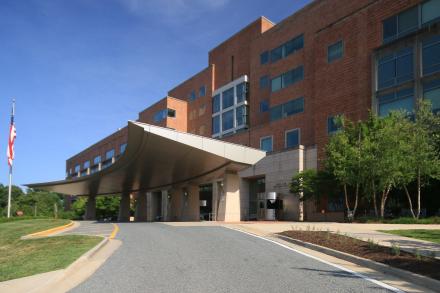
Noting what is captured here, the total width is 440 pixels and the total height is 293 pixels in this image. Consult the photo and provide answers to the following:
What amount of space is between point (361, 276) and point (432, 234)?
34.6 feet

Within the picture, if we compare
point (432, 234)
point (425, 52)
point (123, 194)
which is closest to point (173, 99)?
point (123, 194)

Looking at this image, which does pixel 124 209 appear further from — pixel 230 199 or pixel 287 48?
pixel 230 199

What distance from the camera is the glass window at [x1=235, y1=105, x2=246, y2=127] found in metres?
61.5

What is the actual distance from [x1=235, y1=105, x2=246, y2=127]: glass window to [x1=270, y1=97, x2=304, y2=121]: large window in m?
7.52

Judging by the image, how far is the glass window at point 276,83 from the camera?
177ft

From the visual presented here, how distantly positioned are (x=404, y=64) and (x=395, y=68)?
838mm

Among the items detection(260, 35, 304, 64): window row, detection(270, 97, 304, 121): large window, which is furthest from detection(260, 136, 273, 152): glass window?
detection(260, 35, 304, 64): window row

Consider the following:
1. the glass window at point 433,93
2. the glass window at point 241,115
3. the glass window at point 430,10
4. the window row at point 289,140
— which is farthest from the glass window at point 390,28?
the glass window at point 241,115

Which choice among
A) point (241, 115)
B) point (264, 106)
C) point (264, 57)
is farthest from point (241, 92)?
point (264, 57)

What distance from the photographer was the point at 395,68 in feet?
126

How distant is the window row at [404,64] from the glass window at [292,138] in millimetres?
12420

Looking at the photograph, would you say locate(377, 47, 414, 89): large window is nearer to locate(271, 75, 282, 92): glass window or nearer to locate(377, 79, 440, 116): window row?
locate(377, 79, 440, 116): window row

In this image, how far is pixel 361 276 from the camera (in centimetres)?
962

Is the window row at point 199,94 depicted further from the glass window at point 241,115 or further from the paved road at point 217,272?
the paved road at point 217,272
